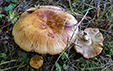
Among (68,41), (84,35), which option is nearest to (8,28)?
(68,41)

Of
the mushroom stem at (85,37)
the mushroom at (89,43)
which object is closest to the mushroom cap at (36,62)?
the mushroom at (89,43)

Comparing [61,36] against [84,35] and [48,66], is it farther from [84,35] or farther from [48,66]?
[48,66]

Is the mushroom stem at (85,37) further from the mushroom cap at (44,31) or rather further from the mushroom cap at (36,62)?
the mushroom cap at (36,62)

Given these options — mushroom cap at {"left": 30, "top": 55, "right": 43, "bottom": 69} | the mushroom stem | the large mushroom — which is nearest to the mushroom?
the mushroom stem

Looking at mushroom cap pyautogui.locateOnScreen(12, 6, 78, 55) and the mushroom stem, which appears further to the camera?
the mushroom stem

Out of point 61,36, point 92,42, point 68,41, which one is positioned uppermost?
point 61,36

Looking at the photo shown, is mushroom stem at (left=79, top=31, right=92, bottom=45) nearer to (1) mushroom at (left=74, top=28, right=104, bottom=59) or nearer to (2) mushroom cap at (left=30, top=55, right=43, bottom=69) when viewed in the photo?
(1) mushroom at (left=74, top=28, right=104, bottom=59)
